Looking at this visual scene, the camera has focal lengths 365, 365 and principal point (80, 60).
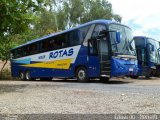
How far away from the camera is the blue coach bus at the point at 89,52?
63.2 feet

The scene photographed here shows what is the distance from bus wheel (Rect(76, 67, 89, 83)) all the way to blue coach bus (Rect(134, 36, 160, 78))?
473cm

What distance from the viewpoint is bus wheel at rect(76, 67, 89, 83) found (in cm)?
2100

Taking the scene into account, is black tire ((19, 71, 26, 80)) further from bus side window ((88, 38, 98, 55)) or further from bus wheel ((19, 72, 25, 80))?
bus side window ((88, 38, 98, 55))

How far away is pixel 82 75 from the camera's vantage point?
69.7ft

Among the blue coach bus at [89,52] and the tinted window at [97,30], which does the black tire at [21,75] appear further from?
the tinted window at [97,30]

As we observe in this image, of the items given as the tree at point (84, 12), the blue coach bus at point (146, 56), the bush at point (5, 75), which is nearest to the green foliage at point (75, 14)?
the tree at point (84, 12)

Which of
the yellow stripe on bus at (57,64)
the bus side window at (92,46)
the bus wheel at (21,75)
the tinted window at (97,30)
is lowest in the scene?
the bus wheel at (21,75)

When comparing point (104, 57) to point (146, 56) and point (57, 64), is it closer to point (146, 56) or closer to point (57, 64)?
point (57, 64)

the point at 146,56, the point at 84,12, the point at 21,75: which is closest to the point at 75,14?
the point at 84,12

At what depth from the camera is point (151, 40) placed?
2555 cm

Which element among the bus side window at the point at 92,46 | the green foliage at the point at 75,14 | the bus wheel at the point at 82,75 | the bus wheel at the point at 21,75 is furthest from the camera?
the green foliage at the point at 75,14

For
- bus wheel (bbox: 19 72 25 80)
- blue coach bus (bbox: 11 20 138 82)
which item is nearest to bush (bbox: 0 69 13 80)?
bus wheel (bbox: 19 72 25 80)

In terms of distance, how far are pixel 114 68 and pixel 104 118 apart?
11258mm

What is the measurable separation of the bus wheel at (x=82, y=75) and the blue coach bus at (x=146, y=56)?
473 cm
